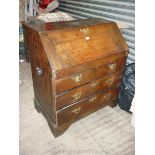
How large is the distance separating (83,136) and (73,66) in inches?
45.5

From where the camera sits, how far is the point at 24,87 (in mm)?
4066

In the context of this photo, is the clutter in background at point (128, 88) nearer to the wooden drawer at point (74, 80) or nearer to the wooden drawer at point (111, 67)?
the wooden drawer at point (111, 67)

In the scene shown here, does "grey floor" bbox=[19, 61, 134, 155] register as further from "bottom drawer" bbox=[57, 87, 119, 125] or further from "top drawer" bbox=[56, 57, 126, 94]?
"top drawer" bbox=[56, 57, 126, 94]

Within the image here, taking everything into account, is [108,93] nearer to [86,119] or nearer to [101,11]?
[86,119]

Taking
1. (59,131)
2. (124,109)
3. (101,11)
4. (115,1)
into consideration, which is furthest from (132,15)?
(59,131)

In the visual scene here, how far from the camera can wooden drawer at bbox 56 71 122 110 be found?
2.50 m

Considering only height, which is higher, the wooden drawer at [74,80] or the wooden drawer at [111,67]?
the wooden drawer at [111,67]

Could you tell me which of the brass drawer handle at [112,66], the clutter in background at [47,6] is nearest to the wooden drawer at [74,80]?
the brass drawer handle at [112,66]

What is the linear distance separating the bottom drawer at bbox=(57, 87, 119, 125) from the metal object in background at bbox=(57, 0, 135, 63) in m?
0.83

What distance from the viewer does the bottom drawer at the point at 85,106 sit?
104 inches

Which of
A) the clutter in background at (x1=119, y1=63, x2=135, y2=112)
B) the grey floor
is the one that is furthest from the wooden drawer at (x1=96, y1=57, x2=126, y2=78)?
the grey floor

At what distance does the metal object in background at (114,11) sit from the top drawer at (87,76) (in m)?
0.59

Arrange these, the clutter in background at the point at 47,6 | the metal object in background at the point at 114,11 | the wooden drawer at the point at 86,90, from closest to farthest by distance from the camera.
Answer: the wooden drawer at the point at 86,90
the metal object in background at the point at 114,11
the clutter in background at the point at 47,6
